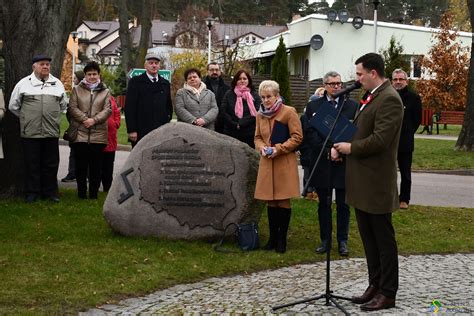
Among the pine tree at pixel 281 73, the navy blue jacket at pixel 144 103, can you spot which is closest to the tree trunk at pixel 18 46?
the navy blue jacket at pixel 144 103

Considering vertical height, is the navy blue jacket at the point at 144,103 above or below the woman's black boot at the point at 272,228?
above

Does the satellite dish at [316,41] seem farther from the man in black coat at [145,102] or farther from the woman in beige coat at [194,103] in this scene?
the woman in beige coat at [194,103]

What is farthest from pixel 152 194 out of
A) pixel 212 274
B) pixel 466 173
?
pixel 466 173

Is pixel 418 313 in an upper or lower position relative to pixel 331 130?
lower

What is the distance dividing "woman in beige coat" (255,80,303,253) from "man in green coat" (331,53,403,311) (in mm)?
1968

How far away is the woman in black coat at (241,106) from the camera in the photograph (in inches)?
396

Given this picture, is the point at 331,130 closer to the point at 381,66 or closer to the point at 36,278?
the point at 381,66

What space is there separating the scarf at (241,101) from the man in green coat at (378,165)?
383 cm

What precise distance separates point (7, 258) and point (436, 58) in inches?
1134

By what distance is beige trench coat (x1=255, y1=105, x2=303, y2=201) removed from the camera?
832 centimetres

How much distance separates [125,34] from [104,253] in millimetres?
24489

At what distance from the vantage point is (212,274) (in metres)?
7.56

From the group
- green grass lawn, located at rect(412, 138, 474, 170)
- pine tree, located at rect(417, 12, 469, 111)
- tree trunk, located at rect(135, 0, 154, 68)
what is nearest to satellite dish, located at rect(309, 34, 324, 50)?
pine tree, located at rect(417, 12, 469, 111)

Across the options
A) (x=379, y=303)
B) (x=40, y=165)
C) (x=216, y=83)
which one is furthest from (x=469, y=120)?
(x=379, y=303)
